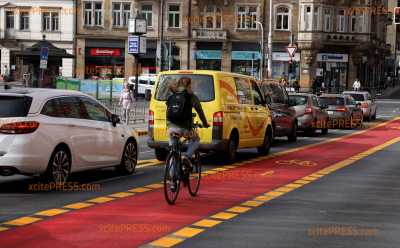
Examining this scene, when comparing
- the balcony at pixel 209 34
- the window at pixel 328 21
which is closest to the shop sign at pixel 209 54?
the balcony at pixel 209 34

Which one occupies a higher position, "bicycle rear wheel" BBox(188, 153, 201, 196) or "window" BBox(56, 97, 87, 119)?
"window" BBox(56, 97, 87, 119)

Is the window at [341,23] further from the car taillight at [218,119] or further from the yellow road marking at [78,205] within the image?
the yellow road marking at [78,205]

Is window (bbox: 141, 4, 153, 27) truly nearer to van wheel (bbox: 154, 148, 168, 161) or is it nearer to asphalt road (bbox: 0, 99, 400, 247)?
van wheel (bbox: 154, 148, 168, 161)

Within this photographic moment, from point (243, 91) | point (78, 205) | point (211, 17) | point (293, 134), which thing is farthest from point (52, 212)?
point (211, 17)

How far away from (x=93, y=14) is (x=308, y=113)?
41973mm

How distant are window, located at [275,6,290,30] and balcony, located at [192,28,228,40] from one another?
493 cm

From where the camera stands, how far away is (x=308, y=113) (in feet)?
86.7

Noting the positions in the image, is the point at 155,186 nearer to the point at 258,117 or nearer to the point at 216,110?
the point at 216,110

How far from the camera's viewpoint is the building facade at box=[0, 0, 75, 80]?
64562 millimetres

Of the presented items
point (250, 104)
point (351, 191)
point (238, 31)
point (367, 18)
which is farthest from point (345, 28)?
point (351, 191)

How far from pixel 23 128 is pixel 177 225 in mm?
3491

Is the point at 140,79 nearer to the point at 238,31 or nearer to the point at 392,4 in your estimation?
the point at 238,31

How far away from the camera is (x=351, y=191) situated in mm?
12375

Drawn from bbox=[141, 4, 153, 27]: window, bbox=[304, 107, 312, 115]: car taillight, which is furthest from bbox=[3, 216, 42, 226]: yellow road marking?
bbox=[141, 4, 153, 27]: window
